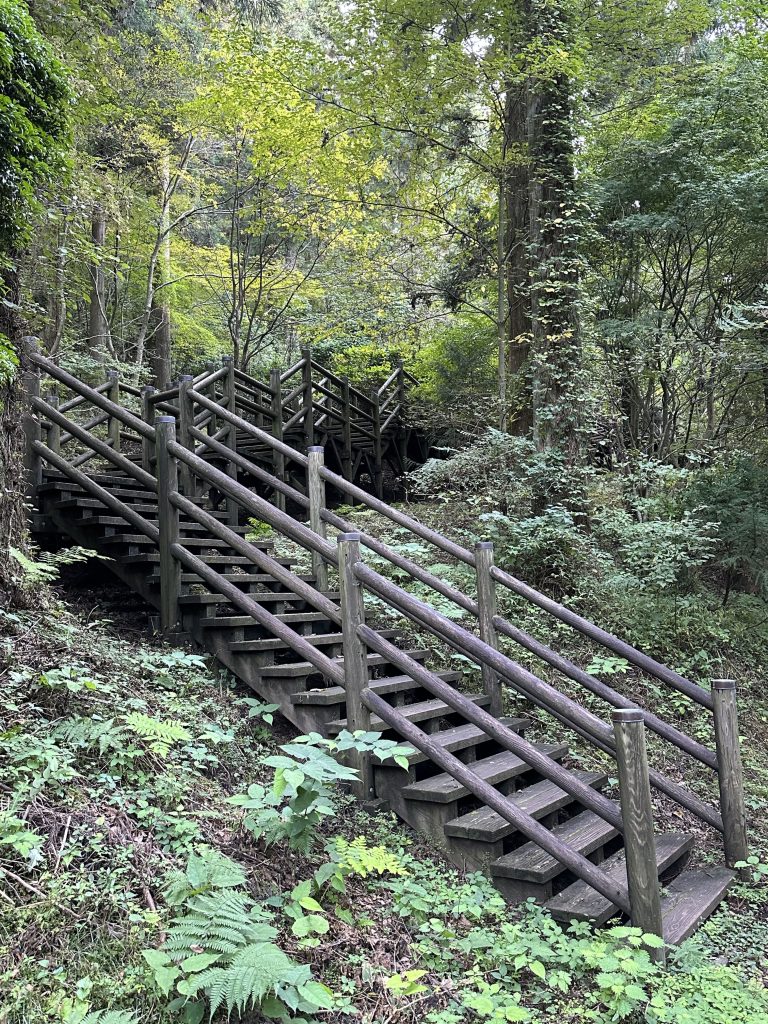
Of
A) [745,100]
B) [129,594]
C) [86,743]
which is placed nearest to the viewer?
[86,743]

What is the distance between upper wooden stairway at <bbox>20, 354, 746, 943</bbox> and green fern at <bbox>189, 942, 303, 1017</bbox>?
1454 mm

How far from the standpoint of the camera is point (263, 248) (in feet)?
43.5

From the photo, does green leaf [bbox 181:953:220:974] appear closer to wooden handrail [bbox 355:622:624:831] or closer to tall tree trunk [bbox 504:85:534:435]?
wooden handrail [bbox 355:622:624:831]

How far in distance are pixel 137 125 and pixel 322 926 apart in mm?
14506

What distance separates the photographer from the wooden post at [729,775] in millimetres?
4230

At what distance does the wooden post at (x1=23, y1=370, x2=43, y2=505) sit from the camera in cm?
627

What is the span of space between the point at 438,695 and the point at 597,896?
1.21 metres

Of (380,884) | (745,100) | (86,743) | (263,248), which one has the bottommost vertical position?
(380,884)

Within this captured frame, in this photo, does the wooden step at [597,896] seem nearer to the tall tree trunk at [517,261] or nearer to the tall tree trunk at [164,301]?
the tall tree trunk at [517,261]

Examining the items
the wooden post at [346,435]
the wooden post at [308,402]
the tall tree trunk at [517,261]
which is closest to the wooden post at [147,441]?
the wooden post at [308,402]

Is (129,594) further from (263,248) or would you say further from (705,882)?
(263,248)

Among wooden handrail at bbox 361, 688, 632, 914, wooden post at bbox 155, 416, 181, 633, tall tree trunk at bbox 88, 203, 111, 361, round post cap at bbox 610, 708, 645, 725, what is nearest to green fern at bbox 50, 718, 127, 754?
wooden handrail at bbox 361, 688, 632, 914

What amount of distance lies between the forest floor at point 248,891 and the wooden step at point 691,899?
8 centimetres

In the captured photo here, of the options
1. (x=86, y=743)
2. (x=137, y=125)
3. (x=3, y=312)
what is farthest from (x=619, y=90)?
(x=86, y=743)
